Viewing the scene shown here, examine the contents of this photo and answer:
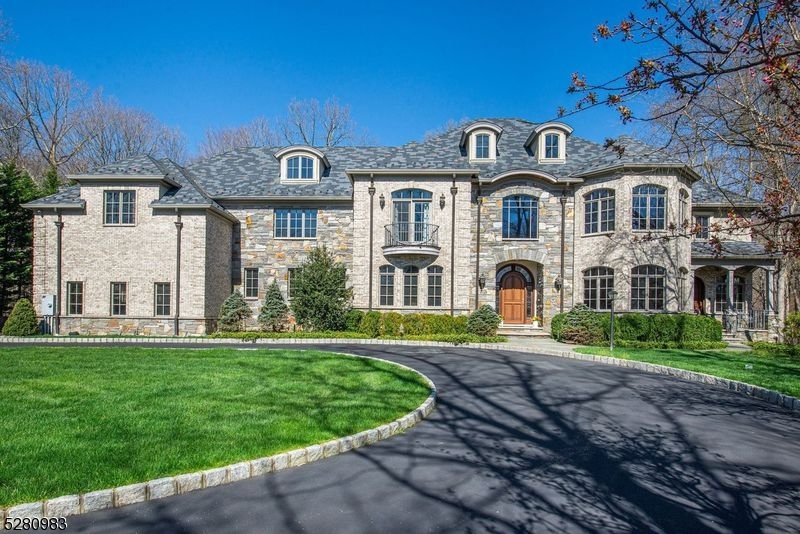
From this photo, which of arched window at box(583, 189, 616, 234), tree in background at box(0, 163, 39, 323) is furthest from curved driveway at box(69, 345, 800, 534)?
tree in background at box(0, 163, 39, 323)

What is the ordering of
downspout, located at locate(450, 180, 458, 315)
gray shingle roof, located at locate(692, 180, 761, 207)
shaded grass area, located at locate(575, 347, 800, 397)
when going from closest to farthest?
shaded grass area, located at locate(575, 347, 800, 397) < downspout, located at locate(450, 180, 458, 315) < gray shingle roof, located at locate(692, 180, 761, 207)

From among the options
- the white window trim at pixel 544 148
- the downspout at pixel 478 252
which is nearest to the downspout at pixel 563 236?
the white window trim at pixel 544 148

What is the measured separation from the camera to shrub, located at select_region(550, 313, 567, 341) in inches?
739

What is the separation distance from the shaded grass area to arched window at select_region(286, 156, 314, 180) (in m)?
14.7

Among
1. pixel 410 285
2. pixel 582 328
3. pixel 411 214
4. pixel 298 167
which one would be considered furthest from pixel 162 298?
pixel 582 328

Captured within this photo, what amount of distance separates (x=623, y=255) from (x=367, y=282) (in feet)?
34.5

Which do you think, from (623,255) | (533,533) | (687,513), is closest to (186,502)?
(533,533)

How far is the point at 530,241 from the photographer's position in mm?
21281

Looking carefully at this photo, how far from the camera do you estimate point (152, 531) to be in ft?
12.3

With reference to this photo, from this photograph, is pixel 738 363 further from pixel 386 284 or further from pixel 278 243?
pixel 278 243

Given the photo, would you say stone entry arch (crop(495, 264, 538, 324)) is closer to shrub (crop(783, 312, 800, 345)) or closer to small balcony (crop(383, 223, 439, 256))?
small balcony (crop(383, 223, 439, 256))

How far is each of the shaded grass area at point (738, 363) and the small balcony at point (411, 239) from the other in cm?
733

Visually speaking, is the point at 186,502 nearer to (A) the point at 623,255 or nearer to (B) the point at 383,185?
(B) the point at 383,185

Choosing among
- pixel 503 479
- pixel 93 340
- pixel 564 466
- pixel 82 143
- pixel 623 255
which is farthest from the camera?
pixel 82 143
